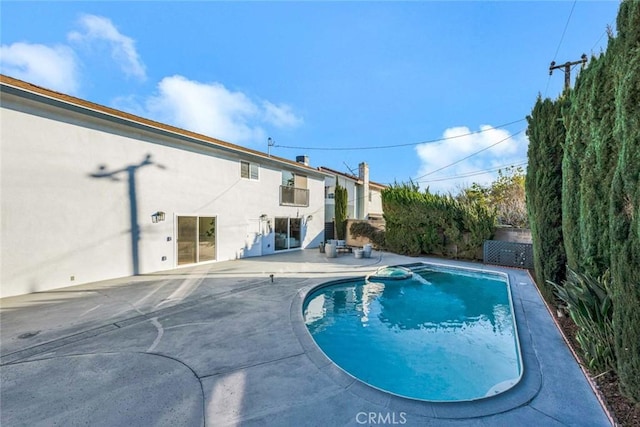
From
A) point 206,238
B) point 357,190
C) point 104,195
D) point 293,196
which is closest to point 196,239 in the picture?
point 206,238

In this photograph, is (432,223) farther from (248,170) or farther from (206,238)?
(206,238)

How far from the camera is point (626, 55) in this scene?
3.52 m

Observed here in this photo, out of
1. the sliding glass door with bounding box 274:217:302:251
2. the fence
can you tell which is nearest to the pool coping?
the fence

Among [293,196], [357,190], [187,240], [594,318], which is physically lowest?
[594,318]

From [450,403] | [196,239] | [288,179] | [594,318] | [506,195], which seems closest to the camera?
[450,403]

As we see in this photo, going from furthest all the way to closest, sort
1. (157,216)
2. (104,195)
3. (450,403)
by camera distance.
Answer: (157,216), (104,195), (450,403)

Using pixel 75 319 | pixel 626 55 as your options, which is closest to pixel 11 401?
pixel 75 319

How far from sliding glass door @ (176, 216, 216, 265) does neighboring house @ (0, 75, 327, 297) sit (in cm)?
5

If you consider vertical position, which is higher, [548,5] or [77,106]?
[548,5]

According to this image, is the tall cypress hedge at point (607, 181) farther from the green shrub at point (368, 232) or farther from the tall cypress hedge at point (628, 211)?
the green shrub at point (368, 232)

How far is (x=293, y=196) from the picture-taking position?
1884 centimetres

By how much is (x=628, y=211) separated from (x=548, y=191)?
17.6 feet

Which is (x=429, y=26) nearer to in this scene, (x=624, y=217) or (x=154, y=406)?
(x=624, y=217)

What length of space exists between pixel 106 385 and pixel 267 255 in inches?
507
